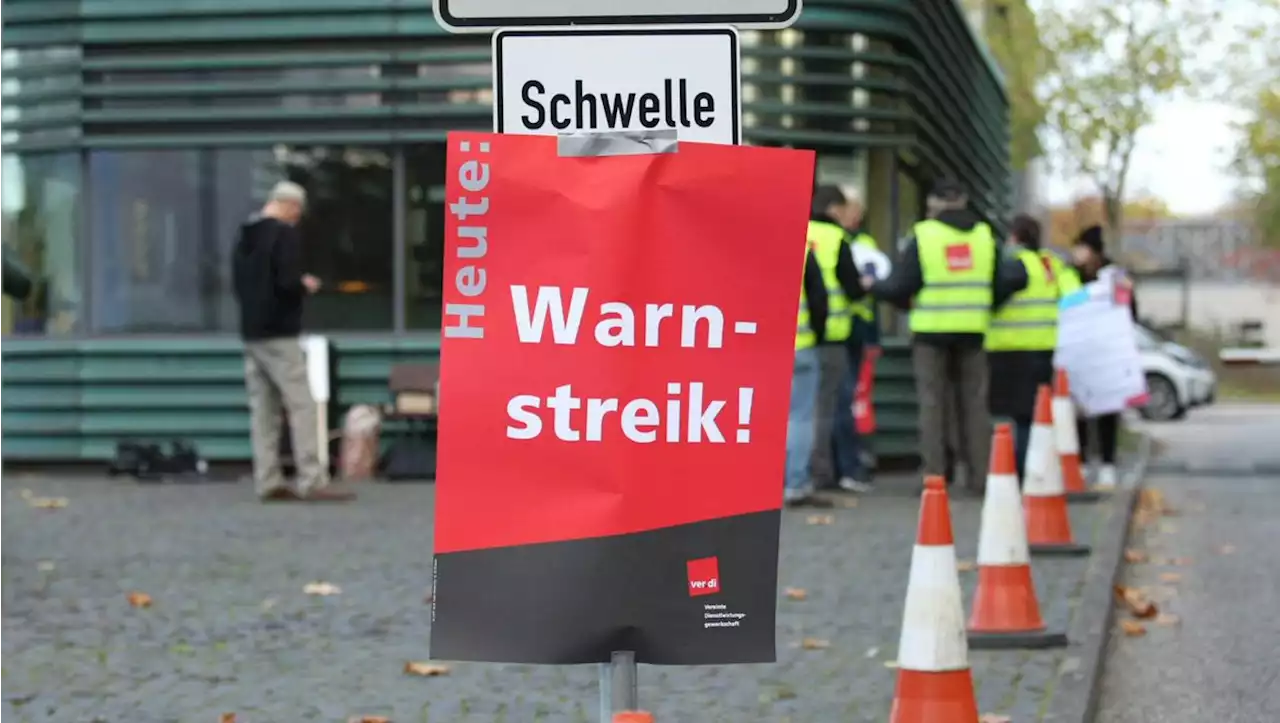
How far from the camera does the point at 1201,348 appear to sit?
47.6 m

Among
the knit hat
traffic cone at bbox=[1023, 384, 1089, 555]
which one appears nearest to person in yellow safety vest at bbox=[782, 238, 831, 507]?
traffic cone at bbox=[1023, 384, 1089, 555]

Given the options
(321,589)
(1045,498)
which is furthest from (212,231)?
(1045,498)

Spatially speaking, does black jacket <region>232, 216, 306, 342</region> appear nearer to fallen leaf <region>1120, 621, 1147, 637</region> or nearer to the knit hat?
the knit hat

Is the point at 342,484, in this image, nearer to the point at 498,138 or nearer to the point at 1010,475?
the point at 1010,475

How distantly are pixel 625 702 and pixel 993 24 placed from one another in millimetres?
31402

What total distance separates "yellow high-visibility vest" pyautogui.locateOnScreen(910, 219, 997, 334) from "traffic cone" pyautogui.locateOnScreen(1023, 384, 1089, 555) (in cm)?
255

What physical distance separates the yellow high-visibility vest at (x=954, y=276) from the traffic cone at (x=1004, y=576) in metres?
5.00

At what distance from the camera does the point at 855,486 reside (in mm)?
13828

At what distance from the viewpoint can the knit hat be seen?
49.7ft

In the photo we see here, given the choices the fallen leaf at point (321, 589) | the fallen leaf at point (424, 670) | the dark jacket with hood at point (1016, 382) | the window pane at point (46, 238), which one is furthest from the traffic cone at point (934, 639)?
the window pane at point (46, 238)

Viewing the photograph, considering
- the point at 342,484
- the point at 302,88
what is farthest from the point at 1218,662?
the point at 302,88

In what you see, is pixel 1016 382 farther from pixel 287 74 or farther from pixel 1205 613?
pixel 287 74

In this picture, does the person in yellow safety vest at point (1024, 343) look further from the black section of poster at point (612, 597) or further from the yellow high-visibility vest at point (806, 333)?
the black section of poster at point (612, 597)

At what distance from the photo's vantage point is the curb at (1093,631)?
6.30 meters
